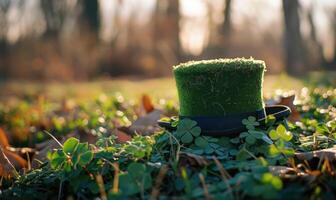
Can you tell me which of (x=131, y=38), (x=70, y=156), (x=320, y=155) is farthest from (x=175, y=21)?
(x=320, y=155)

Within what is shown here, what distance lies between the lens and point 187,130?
2.10m

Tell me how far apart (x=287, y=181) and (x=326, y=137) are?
549mm

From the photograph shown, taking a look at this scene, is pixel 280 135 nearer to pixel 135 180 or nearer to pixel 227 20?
pixel 135 180

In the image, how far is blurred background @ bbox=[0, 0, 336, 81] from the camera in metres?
20.5

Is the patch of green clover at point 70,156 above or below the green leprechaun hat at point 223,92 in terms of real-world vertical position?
below

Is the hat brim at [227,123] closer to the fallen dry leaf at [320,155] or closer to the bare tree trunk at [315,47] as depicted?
the fallen dry leaf at [320,155]

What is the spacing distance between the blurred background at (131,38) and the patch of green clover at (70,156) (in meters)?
17.0

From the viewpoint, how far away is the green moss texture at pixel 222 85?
2139 mm

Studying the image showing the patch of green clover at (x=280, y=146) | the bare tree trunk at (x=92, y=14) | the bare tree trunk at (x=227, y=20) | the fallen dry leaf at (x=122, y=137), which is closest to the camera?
the patch of green clover at (x=280, y=146)

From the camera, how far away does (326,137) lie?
2148 mm

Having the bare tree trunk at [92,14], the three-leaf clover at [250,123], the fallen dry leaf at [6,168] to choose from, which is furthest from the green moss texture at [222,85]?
the bare tree trunk at [92,14]

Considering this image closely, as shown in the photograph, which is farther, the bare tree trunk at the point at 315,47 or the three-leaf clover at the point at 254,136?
the bare tree trunk at the point at 315,47

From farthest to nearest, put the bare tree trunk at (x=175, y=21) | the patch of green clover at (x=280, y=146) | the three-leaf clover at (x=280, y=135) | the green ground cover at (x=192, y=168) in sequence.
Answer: the bare tree trunk at (x=175, y=21)
the three-leaf clover at (x=280, y=135)
the patch of green clover at (x=280, y=146)
the green ground cover at (x=192, y=168)

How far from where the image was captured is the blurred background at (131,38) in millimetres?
20531
